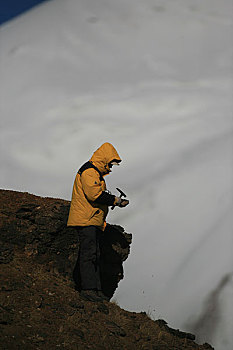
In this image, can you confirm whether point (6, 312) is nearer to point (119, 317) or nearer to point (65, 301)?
point (65, 301)

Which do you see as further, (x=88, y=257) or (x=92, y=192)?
(x=88, y=257)

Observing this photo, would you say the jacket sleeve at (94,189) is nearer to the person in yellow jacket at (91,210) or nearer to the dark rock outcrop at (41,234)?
the person in yellow jacket at (91,210)

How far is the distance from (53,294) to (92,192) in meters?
1.54

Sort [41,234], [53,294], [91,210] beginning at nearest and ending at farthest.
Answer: [53,294] < [91,210] < [41,234]

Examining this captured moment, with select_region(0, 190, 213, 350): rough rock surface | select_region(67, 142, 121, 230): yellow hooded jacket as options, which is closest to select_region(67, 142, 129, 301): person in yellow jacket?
select_region(67, 142, 121, 230): yellow hooded jacket

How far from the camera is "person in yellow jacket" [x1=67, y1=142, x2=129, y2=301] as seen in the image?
253 inches

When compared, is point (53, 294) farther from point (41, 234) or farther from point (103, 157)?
point (103, 157)

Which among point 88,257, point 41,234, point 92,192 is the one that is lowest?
point 88,257

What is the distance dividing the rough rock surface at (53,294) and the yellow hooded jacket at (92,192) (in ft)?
3.33

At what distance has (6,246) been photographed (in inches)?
275


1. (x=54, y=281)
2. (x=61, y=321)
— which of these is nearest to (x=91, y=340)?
(x=61, y=321)

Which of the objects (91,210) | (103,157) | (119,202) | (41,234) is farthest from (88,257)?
(103,157)

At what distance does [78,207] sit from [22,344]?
224 cm

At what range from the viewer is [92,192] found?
636 cm
